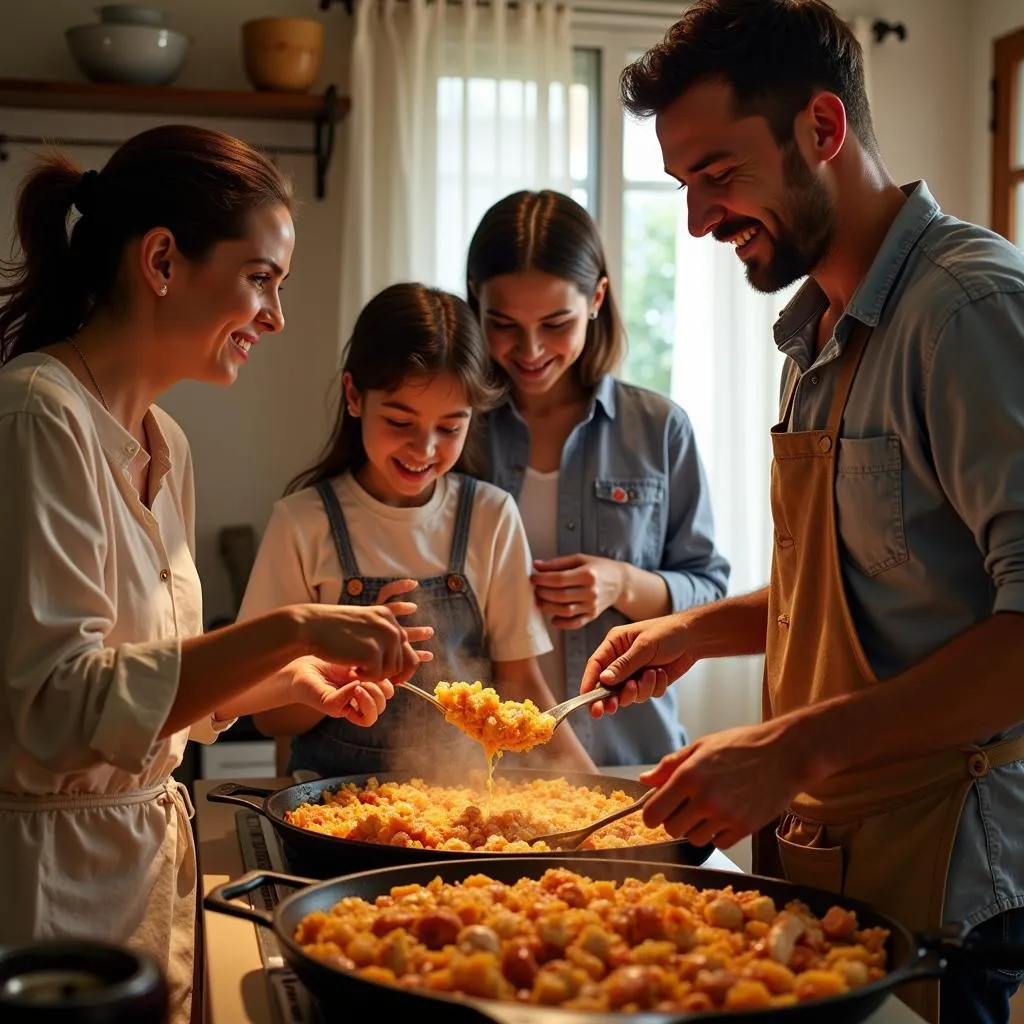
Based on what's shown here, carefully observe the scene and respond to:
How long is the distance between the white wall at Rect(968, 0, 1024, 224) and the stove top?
3427mm

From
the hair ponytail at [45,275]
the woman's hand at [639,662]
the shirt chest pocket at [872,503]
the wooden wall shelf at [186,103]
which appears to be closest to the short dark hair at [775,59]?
the shirt chest pocket at [872,503]

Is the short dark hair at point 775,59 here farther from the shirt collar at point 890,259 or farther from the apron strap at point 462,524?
the apron strap at point 462,524

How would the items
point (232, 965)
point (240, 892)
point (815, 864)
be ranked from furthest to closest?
Result: 1. point (815, 864)
2. point (232, 965)
3. point (240, 892)

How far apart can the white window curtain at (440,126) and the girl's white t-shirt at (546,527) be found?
1.46 metres

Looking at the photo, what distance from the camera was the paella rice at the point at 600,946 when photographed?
1.16 m

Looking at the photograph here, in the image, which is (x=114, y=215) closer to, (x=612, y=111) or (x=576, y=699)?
(x=576, y=699)

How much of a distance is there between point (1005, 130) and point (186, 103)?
2.65 metres

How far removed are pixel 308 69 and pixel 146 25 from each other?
18.5 inches

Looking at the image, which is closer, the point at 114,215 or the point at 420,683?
the point at 114,215

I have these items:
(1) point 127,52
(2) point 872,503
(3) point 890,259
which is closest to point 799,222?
(3) point 890,259

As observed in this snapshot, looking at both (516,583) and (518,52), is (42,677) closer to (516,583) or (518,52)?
(516,583)

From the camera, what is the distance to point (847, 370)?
5.38 ft

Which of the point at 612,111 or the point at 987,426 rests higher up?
the point at 612,111

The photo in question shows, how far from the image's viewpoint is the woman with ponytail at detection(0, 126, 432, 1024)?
142cm
